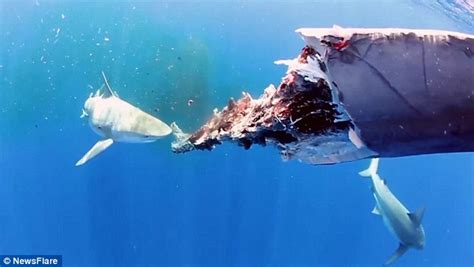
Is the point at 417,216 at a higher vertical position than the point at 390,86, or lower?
lower

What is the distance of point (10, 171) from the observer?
17.4 m

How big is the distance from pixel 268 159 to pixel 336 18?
244 inches

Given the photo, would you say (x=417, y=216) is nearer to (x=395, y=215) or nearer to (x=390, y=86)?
(x=395, y=215)

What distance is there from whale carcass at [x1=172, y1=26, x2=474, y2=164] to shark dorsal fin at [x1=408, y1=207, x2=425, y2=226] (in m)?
7.04

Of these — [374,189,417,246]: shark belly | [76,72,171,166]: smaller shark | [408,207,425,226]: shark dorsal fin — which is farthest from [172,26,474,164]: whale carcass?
[408,207,425,226]: shark dorsal fin

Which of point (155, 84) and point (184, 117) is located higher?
point (155, 84)

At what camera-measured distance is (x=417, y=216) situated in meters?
9.52

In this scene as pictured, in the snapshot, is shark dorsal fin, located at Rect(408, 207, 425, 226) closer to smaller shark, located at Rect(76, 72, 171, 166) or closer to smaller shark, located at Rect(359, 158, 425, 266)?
smaller shark, located at Rect(359, 158, 425, 266)

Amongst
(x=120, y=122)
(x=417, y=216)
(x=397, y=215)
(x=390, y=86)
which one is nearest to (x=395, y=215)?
(x=397, y=215)

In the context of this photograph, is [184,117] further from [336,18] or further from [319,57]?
[319,57]

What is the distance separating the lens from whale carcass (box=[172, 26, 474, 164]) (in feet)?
7.75

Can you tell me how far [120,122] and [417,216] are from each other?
591cm

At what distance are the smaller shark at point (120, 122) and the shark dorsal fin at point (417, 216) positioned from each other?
16.9 ft

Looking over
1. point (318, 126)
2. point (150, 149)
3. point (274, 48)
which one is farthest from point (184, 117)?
point (318, 126)
